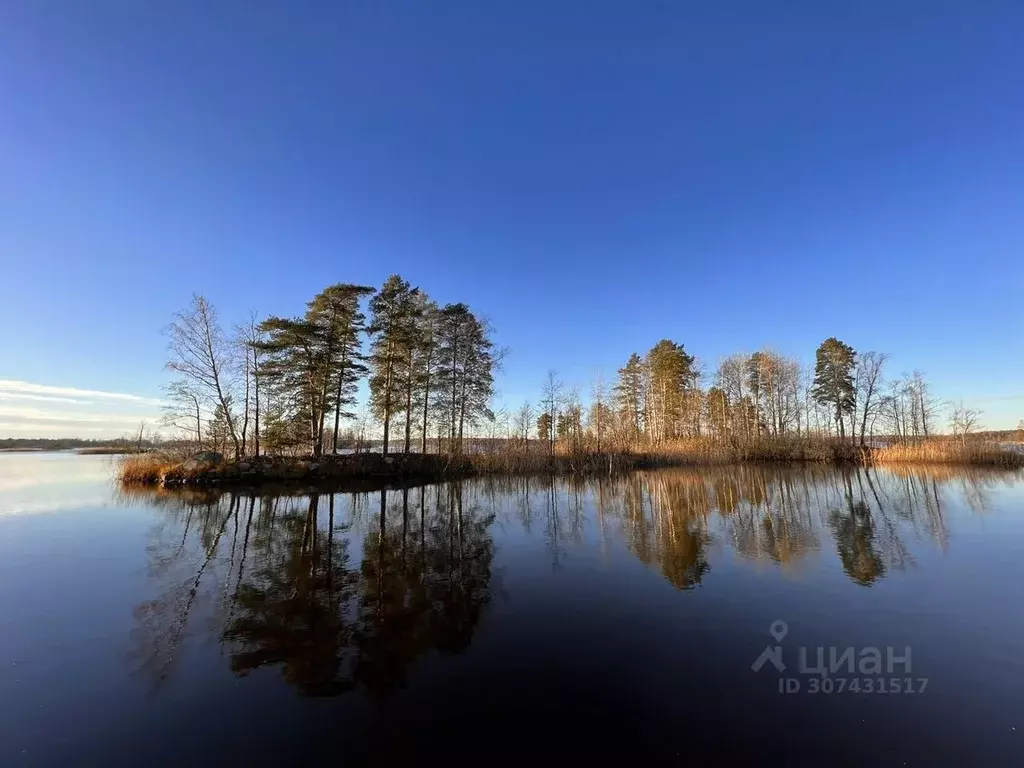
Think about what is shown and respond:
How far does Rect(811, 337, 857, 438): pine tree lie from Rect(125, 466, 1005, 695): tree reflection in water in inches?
1160

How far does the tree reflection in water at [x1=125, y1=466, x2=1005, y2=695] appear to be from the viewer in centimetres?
518

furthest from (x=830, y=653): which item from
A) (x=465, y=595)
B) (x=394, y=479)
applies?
(x=394, y=479)

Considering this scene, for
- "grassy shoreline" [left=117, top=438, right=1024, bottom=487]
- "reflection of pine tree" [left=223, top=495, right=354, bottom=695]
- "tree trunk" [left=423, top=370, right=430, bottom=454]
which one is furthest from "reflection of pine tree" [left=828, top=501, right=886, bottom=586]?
"tree trunk" [left=423, top=370, right=430, bottom=454]

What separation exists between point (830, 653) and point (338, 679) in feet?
17.8

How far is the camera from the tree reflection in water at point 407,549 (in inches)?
204

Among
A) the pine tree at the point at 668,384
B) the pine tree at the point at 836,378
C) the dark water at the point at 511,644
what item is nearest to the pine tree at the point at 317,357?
the dark water at the point at 511,644

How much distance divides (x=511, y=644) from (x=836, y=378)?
53.7m

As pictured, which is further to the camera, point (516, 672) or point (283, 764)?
point (516, 672)

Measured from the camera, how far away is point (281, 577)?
7684mm

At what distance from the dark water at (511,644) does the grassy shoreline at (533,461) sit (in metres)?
11.8

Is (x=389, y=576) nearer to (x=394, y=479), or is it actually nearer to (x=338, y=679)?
(x=338, y=679)

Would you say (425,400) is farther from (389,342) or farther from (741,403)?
(741,403)

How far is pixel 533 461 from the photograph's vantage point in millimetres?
29047

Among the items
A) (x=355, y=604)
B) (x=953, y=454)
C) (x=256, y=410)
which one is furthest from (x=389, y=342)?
(x=953, y=454)
